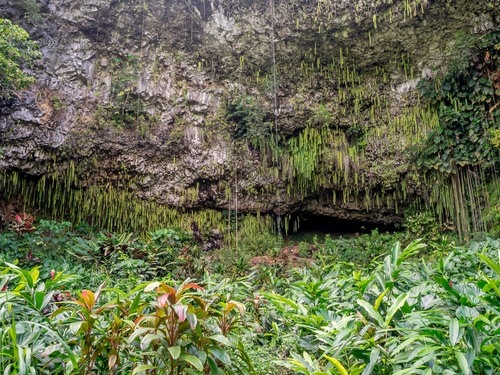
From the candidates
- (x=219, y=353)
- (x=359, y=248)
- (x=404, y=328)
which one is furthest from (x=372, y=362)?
(x=359, y=248)

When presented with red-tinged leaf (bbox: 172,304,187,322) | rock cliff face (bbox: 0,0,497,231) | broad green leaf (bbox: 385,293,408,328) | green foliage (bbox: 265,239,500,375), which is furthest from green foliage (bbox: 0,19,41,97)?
broad green leaf (bbox: 385,293,408,328)

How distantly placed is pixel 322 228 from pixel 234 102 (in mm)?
4749

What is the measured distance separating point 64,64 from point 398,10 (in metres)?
7.45

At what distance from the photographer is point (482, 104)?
562cm

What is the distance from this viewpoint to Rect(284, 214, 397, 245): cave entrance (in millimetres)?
8062

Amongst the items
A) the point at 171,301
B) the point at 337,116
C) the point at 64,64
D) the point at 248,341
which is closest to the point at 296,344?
the point at 248,341

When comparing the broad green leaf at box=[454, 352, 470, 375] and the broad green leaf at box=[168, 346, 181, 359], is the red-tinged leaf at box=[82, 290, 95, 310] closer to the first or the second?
the broad green leaf at box=[168, 346, 181, 359]

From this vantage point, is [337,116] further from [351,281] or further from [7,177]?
[7,177]

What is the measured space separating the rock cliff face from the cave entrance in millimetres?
592

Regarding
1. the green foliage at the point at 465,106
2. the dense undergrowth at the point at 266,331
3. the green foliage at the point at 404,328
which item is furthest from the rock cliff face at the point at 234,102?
the green foliage at the point at 404,328

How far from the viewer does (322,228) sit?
8500mm

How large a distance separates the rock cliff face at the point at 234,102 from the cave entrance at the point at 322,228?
1.94 ft

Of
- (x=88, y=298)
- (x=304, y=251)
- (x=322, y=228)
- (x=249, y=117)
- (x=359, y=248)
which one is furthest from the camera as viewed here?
(x=322, y=228)

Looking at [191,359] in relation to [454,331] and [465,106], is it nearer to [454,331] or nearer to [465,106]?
[454,331]
